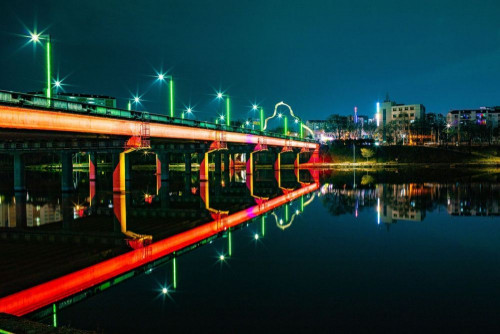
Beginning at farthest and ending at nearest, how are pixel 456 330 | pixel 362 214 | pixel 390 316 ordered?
pixel 362 214 → pixel 390 316 → pixel 456 330

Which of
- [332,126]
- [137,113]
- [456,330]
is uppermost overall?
[332,126]

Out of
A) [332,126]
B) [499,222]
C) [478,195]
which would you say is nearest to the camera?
[499,222]

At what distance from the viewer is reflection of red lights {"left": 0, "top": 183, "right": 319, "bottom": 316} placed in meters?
11.8

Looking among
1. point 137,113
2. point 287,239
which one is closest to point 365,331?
point 287,239

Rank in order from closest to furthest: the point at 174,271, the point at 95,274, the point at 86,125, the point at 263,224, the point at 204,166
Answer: the point at 95,274, the point at 174,271, the point at 263,224, the point at 86,125, the point at 204,166

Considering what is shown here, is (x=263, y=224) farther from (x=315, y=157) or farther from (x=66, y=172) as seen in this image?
(x=315, y=157)

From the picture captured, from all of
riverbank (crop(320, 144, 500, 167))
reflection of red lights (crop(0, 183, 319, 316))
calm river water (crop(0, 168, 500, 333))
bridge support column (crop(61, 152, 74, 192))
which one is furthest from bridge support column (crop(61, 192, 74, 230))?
riverbank (crop(320, 144, 500, 167))

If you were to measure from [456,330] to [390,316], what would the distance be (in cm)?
149

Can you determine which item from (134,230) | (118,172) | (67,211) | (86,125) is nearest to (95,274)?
(134,230)

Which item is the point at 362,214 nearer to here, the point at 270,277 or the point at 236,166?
the point at 270,277

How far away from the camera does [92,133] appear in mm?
38281

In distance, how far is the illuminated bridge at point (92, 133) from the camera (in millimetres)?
28928

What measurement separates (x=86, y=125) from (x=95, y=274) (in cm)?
2250

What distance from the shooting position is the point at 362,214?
30938mm
